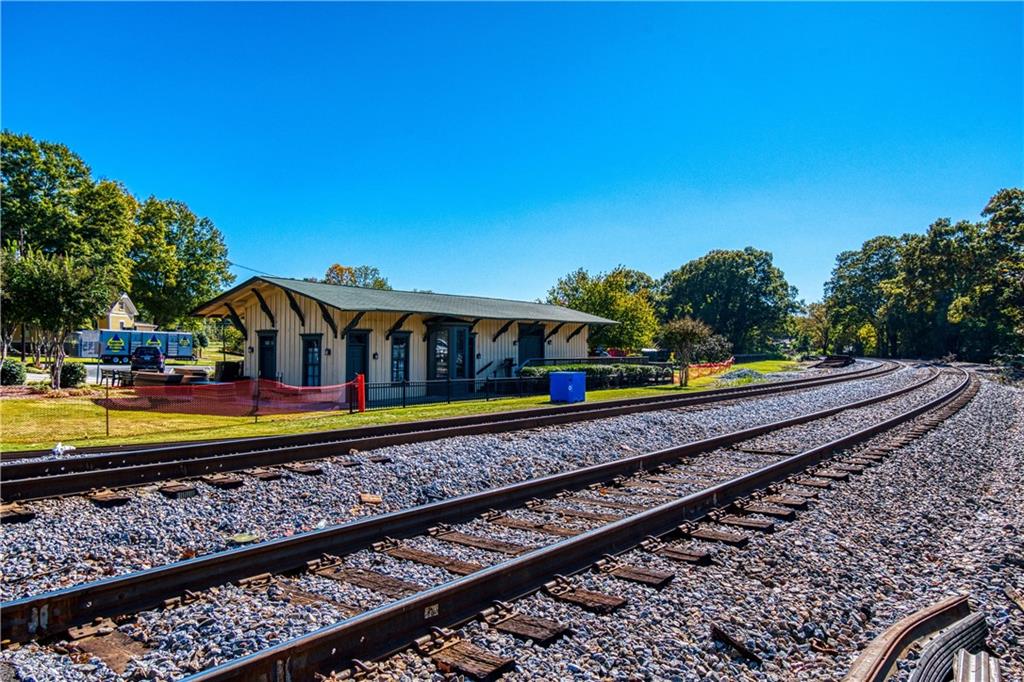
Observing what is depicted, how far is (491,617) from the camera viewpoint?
440 centimetres

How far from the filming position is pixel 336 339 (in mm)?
21484

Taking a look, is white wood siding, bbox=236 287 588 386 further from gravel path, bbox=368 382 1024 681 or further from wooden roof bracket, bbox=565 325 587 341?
gravel path, bbox=368 382 1024 681

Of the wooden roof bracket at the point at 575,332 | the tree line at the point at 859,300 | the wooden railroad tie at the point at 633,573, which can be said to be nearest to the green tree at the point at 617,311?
the tree line at the point at 859,300

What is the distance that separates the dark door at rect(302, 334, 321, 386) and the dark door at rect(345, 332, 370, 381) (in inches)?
55.1

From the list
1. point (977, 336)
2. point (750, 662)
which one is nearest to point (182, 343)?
point (750, 662)

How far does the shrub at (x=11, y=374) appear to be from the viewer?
2389cm

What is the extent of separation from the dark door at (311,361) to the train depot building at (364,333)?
0.04m

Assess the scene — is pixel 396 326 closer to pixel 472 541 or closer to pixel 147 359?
pixel 472 541

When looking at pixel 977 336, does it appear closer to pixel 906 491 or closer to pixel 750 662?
pixel 906 491

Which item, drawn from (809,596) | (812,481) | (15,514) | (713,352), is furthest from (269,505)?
(713,352)

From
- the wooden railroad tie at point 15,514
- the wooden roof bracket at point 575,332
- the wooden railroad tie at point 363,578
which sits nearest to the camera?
the wooden railroad tie at point 363,578

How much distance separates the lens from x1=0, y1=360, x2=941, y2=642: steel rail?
13.5ft

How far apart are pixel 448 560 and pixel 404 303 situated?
19425 mm

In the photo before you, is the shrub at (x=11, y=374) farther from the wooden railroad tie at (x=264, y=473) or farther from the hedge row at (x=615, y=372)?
the wooden railroad tie at (x=264, y=473)
